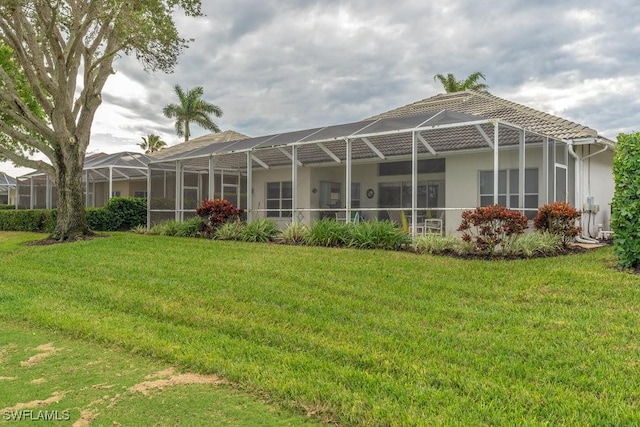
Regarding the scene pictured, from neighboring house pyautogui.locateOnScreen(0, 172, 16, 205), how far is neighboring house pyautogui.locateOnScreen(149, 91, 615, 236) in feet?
92.1

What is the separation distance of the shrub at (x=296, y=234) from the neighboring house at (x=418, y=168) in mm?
1173

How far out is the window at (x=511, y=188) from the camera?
12.0m

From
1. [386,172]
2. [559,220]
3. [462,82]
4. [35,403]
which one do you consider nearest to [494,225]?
[559,220]

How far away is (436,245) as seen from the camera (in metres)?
9.09

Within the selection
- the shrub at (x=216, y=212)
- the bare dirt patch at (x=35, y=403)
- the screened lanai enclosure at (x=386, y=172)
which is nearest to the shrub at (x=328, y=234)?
the screened lanai enclosure at (x=386, y=172)

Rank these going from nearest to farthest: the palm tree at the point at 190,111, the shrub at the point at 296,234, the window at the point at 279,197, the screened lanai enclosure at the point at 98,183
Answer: the shrub at the point at 296,234 → the window at the point at 279,197 → the screened lanai enclosure at the point at 98,183 → the palm tree at the point at 190,111

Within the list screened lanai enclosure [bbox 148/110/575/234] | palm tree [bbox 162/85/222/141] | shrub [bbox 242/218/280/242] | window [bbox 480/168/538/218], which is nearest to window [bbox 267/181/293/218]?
screened lanai enclosure [bbox 148/110/575/234]

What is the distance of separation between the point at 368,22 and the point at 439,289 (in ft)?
26.4

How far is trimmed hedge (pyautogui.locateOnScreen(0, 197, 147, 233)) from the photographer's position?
16.8 metres

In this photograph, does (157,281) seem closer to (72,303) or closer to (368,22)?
(72,303)

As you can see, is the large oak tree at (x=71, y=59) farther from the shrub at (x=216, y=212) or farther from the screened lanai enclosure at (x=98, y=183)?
the screened lanai enclosure at (x=98, y=183)

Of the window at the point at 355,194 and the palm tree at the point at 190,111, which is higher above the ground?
the palm tree at the point at 190,111

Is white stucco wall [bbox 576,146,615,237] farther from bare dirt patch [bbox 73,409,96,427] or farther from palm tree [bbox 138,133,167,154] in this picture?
palm tree [bbox 138,133,167,154]

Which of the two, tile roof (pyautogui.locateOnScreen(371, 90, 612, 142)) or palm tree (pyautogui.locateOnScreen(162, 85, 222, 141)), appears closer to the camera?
tile roof (pyautogui.locateOnScreen(371, 90, 612, 142))
